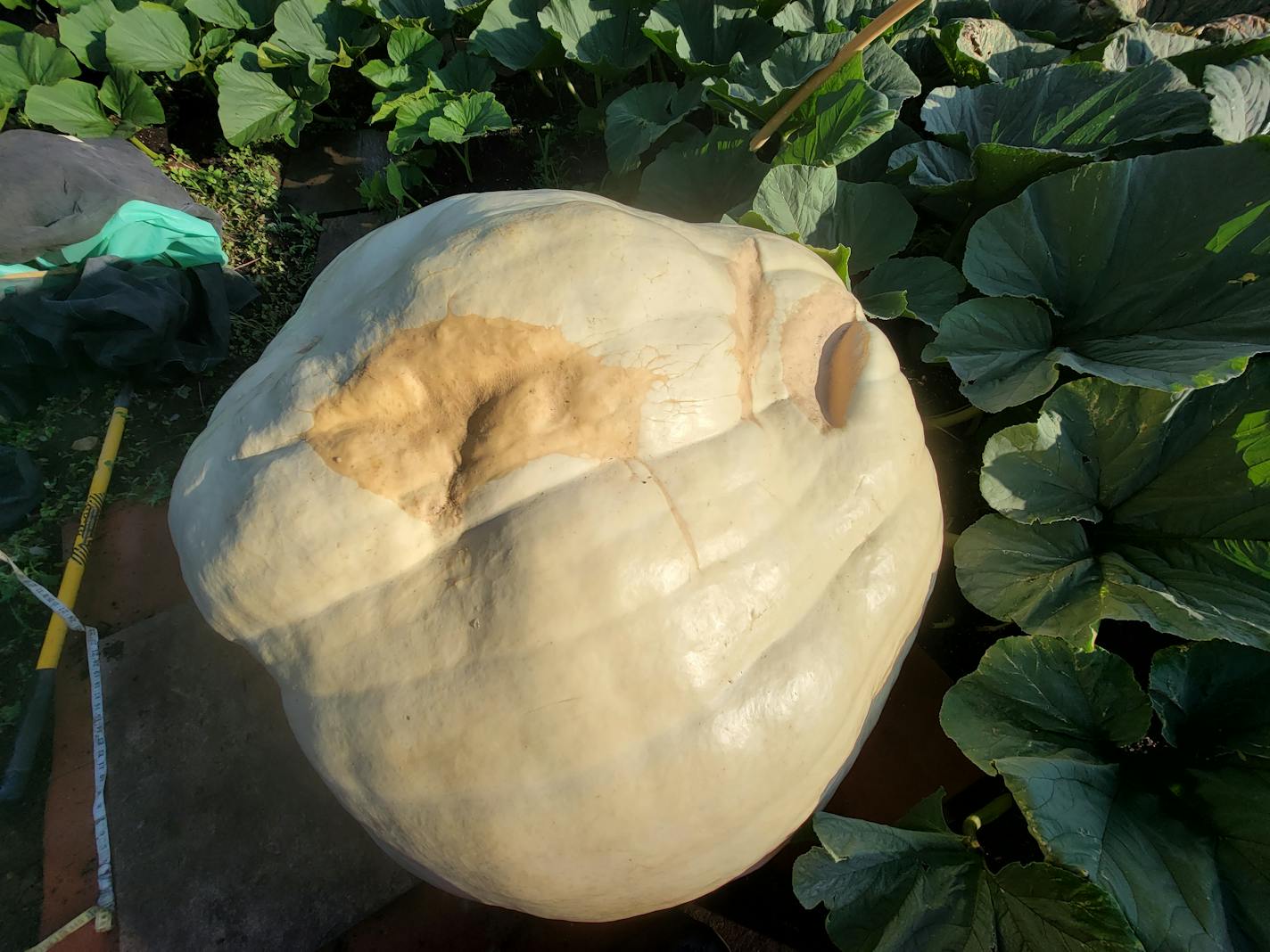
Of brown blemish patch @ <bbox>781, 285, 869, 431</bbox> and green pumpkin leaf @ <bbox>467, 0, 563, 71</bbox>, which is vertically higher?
green pumpkin leaf @ <bbox>467, 0, 563, 71</bbox>

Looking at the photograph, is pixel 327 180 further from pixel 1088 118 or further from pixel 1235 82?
pixel 1235 82

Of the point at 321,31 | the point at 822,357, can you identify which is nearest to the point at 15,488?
the point at 321,31

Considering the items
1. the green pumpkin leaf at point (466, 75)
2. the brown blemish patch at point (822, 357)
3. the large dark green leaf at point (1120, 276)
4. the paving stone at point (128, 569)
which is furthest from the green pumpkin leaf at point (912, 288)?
the paving stone at point (128, 569)

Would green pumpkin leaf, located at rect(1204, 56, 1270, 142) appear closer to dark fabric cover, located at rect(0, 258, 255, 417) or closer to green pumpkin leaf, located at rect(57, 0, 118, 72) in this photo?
dark fabric cover, located at rect(0, 258, 255, 417)

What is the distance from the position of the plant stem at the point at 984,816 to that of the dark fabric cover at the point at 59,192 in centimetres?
280

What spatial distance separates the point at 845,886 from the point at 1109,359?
1084mm

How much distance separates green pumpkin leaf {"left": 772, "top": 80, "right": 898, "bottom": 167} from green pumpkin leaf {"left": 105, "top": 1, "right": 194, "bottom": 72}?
232cm

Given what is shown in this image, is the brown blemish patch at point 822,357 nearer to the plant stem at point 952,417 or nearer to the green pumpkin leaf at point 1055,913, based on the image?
the plant stem at point 952,417

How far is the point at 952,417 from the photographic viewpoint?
Answer: 1.75m

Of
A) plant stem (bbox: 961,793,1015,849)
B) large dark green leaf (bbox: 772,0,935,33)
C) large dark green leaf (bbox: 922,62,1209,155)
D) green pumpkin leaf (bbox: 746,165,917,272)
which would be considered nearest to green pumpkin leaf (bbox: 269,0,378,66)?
large dark green leaf (bbox: 772,0,935,33)

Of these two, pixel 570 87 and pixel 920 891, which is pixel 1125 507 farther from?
pixel 570 87

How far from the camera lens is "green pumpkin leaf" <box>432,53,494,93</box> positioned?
2.56 m

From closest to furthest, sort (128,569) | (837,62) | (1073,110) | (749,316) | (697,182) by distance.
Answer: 1. (749,316)
2. (837,62)
3. (1073,110)
4. (128,569)
5. (697,182)

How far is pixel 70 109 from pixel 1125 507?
3452mm
